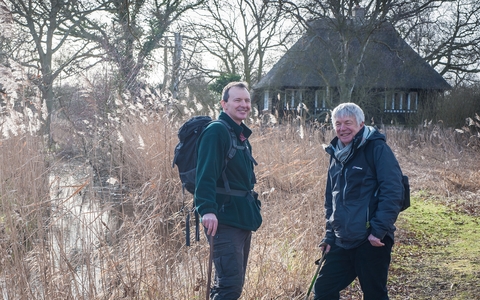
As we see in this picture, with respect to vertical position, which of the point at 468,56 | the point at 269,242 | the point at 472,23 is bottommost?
the point at 269,242

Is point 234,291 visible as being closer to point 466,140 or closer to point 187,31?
point 466,140

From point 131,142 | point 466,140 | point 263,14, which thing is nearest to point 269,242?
point 131,142

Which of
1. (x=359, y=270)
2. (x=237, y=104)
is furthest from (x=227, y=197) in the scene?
(x=359, y=270)

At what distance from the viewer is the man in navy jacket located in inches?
108

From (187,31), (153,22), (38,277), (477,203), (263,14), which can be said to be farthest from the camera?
(263,14)

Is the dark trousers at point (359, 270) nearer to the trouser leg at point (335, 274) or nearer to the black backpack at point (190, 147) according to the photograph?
the trouser leg at point (335, 274)

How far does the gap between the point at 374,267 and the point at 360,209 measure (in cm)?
34

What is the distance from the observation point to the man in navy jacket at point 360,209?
2734mm

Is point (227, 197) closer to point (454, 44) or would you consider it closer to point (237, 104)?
point (237, 104)

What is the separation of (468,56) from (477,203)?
18.5 m

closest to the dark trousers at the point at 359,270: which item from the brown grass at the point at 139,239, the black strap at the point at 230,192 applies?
the brown grass at the point at 139,239

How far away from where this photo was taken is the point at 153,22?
627 inches

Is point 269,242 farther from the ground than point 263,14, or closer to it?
closer to it

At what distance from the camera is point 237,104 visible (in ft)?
9.10
